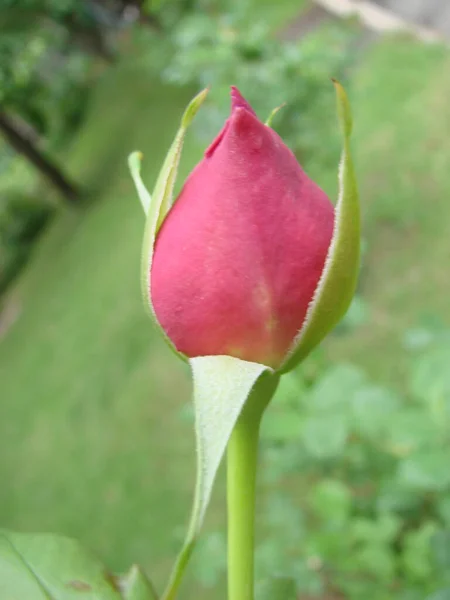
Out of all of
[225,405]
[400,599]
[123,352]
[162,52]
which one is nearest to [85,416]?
[123,352]

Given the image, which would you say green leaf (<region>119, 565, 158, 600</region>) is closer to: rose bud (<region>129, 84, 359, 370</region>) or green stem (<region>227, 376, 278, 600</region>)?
green stem (<region>227, 376, 278, 600</region>)

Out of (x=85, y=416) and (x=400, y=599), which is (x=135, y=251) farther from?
(x=400, y=599)

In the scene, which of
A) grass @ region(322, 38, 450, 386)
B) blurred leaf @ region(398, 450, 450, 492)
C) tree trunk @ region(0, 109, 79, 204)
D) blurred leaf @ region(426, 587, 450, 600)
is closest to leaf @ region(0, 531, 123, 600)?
blurred leaf @ region(426, 587, 450, 600)

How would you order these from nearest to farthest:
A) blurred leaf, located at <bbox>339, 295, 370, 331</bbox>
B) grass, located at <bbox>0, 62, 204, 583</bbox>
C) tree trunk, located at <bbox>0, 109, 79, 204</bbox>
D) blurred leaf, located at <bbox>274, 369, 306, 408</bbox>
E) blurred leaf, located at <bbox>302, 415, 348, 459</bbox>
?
blurred leaf, located at <bbox>302, 415, 348, 459</bbox>, blurred leaf, located at <bbox>274, 369, 306, 408</bbox>, blurred leaf, located at <bbox>339, 295, 370, 331</bbox>, grass, located at <bbox>0, 62, 204, 583</bbox>, tree trunk, located at <bbox>0, 109, 79, 204</bbox>

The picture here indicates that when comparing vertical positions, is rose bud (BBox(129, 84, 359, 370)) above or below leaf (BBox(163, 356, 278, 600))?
above

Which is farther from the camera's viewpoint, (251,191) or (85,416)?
(85,416)

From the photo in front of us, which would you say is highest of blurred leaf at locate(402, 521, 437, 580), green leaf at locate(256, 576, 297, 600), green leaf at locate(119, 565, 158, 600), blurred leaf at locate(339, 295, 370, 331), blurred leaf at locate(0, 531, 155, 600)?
blurred leaf at locate(0, 531, 155, 600)

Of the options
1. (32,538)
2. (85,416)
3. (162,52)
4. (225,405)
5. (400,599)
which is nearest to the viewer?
(225,405)
